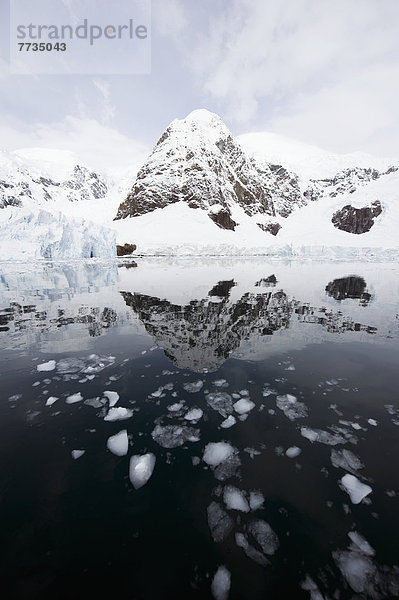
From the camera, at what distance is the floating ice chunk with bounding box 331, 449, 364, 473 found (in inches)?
87.2

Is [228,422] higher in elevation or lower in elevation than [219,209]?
lower

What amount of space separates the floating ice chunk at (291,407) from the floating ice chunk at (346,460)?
52 cm

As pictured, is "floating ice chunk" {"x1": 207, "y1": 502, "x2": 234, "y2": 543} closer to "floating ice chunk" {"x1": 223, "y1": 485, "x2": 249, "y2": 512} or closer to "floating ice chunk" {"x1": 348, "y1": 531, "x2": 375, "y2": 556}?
"floating ice chunk" {"x1": 223, "y1": 485, "x2": 249, "y2": 512}

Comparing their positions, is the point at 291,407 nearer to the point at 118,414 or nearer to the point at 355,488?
the point at 355,488

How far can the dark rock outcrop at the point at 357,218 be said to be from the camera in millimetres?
65688

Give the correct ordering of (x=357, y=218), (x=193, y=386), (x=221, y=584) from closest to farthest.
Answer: (x=221, y=584)
(x=193, y=386)
(x=357, y=218)

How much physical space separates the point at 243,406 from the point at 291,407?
1.77 ft

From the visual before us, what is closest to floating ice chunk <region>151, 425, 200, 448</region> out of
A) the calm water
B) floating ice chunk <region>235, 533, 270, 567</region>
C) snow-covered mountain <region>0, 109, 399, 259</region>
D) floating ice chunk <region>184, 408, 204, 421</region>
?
the calm water

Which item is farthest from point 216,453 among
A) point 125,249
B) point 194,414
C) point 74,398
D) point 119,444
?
point 125,249

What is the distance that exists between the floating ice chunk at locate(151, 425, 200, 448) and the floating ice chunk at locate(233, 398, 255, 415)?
0.58 m

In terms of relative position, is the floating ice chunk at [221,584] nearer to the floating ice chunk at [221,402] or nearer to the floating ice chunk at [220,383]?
the floating ice chunk at [221,402]

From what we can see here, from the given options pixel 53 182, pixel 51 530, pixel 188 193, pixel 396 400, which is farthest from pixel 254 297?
pixel 53 182

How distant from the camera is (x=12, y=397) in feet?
10.5

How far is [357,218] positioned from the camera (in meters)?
67.9
